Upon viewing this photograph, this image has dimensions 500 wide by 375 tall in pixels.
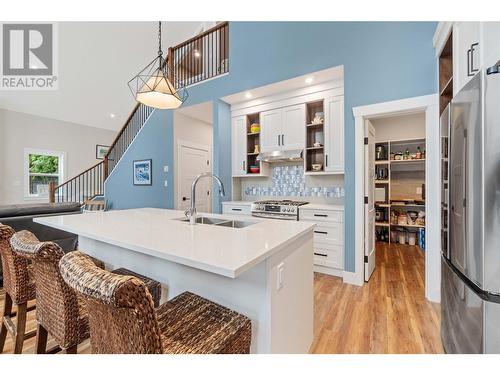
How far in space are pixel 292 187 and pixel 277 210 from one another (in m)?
0.76

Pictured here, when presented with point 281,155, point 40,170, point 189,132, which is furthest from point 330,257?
point 40,170

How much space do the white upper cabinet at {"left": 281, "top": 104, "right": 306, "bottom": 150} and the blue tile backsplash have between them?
0.48m

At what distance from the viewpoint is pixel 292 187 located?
406 cm

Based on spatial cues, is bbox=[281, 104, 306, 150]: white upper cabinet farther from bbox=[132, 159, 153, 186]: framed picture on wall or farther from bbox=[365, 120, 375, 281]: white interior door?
bbox=[132, 159, 153, 186]: framed picture on wall

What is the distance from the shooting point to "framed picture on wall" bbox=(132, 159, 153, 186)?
507 cm

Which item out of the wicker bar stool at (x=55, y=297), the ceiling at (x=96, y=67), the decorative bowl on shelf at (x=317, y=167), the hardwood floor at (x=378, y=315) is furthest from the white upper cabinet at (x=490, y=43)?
the ceiling at (x=96, y=67)

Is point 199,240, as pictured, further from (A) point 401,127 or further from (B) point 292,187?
(A) point 401,127

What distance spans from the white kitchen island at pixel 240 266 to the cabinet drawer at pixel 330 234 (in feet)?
4.99

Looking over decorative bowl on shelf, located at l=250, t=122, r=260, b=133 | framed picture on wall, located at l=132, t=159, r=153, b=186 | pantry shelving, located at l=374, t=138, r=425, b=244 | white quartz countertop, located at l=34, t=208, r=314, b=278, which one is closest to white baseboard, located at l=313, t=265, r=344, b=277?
white quartz countertop, located at l=34, t=208, r=314, b=278

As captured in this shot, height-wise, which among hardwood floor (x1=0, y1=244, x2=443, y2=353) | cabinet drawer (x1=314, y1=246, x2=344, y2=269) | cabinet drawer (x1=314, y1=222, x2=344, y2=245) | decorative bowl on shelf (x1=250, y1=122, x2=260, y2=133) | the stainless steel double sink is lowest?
hardwood floor (x1=0, y1=244, x2=443, y2=353)

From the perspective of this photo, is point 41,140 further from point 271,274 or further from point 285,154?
point 271,274

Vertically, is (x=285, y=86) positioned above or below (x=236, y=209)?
above

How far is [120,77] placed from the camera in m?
5.95
